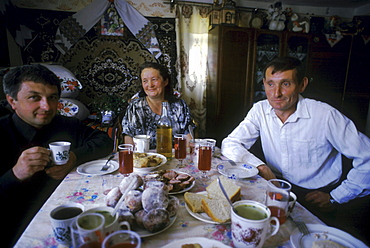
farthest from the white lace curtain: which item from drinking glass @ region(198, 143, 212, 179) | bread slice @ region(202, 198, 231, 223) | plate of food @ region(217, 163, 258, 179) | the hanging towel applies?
bread slice @ region(202, 198, 231, 223)

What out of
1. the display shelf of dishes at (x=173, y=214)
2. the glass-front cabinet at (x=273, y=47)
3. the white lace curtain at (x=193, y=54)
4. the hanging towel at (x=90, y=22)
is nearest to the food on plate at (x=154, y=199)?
the display shelf of dishes at (x=173, y=214)

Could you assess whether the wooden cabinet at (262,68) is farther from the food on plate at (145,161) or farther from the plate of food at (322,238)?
the plate of food at (322,238)

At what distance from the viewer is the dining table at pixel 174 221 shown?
67cm

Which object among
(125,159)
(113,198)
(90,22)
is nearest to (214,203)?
(113,198)

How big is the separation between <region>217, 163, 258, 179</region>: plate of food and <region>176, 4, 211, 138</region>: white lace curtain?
8.07 ft

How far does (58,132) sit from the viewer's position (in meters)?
1.44

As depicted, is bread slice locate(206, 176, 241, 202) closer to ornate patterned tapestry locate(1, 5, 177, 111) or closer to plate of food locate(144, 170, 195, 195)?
plate of food locate(144, 170, 195, 195)

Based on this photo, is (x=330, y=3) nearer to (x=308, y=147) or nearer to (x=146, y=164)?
(x=308, y=147)

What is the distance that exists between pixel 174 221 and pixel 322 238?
1.61ft

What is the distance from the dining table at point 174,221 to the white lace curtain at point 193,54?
2694 millimetres

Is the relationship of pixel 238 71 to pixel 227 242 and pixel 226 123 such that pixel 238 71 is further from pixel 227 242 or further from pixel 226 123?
pixel 227 242

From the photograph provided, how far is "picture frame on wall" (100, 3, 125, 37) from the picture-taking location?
3.49 metres

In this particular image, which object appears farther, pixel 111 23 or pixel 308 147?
pixel 111 23

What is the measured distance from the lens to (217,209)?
80 centimetres
